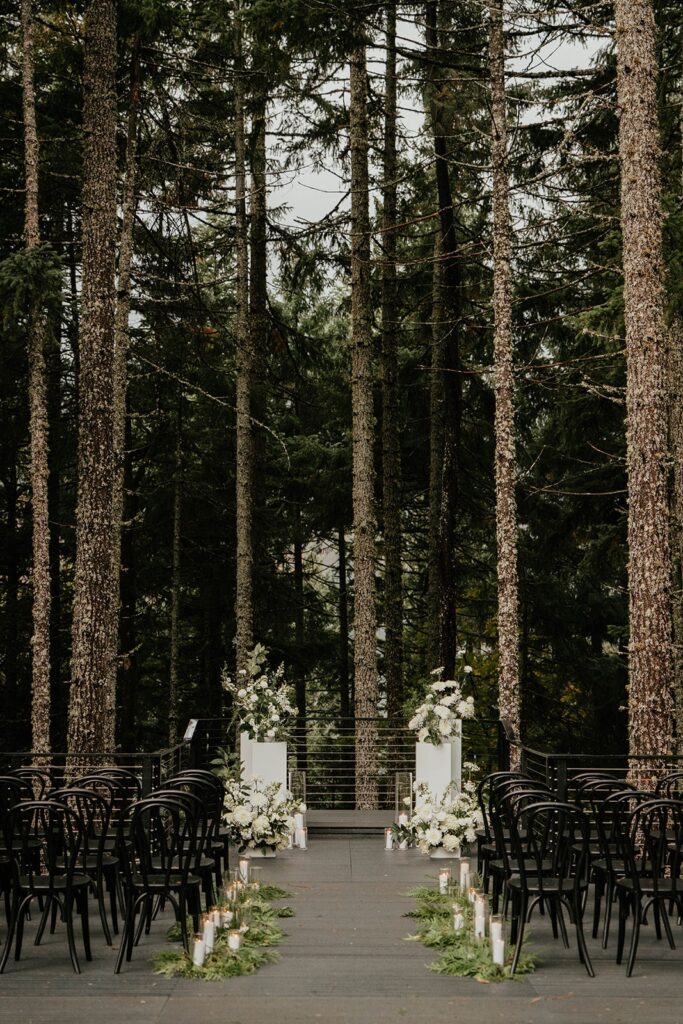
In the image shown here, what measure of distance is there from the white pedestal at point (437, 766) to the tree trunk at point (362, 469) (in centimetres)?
306

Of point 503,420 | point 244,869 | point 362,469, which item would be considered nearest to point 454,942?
point 244,869

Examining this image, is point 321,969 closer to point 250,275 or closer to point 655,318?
point 655,318

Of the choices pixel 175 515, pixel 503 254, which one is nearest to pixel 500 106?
pixel 503 254

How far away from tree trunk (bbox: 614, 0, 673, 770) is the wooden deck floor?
111 inches

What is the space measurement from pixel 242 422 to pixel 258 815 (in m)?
7.45

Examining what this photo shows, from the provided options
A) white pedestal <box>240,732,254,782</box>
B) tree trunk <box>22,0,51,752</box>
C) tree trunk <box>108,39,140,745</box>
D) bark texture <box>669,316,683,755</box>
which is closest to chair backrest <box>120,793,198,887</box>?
white pedestal <box>240,732,254,782</box>

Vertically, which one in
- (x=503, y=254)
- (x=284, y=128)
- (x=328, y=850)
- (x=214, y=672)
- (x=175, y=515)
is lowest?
(x=328, y=850)

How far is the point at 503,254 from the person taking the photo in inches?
503

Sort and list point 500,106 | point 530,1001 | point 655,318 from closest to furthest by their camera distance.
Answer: point 530,1001
point 655,318
point 500,106

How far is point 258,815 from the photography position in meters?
10.7

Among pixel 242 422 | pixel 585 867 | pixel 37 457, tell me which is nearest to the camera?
pixel 585 867

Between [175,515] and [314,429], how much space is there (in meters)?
4.19

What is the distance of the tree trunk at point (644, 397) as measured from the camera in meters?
9.95

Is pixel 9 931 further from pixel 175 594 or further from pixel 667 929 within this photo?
pixel 175 594
